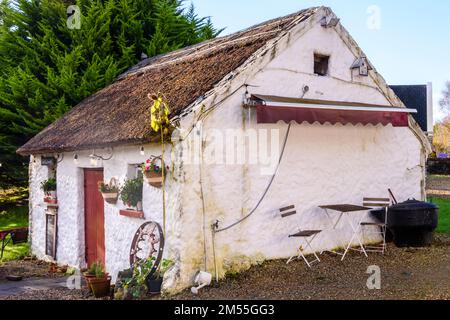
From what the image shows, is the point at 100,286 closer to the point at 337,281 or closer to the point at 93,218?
the point at 93,218

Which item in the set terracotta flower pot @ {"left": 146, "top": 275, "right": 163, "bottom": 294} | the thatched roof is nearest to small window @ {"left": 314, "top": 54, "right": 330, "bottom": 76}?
the thatched roof

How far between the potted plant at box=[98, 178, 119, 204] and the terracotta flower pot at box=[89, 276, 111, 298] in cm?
151

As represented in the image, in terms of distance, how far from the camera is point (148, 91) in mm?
10188

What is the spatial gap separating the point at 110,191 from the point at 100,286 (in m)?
1.73

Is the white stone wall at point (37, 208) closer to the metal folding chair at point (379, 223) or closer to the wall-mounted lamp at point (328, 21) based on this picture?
the wall-mounted lamp at point (328, 21)

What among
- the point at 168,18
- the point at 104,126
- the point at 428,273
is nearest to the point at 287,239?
the point at 428,273

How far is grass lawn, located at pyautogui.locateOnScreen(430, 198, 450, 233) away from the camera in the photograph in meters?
13.1

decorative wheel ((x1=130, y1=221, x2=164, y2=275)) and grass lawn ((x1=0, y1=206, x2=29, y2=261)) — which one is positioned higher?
decorative wheel ((x1=130, y1=221, x2=164, y2=275))

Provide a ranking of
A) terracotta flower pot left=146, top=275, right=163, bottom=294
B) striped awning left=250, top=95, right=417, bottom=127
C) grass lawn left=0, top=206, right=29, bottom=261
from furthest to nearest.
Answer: grass lawn left=0, top=206, right=29, bottom=261 < striped awning left=250, top=95, right=417, bottom=127 < terracotta flower pot left=146, top=275, right=163, bottom=294

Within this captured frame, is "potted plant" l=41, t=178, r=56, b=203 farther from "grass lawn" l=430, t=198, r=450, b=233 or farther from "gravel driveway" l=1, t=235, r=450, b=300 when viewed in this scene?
"grass lawn" l=430, t=198, r=450, b=233

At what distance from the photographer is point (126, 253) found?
8711mm
